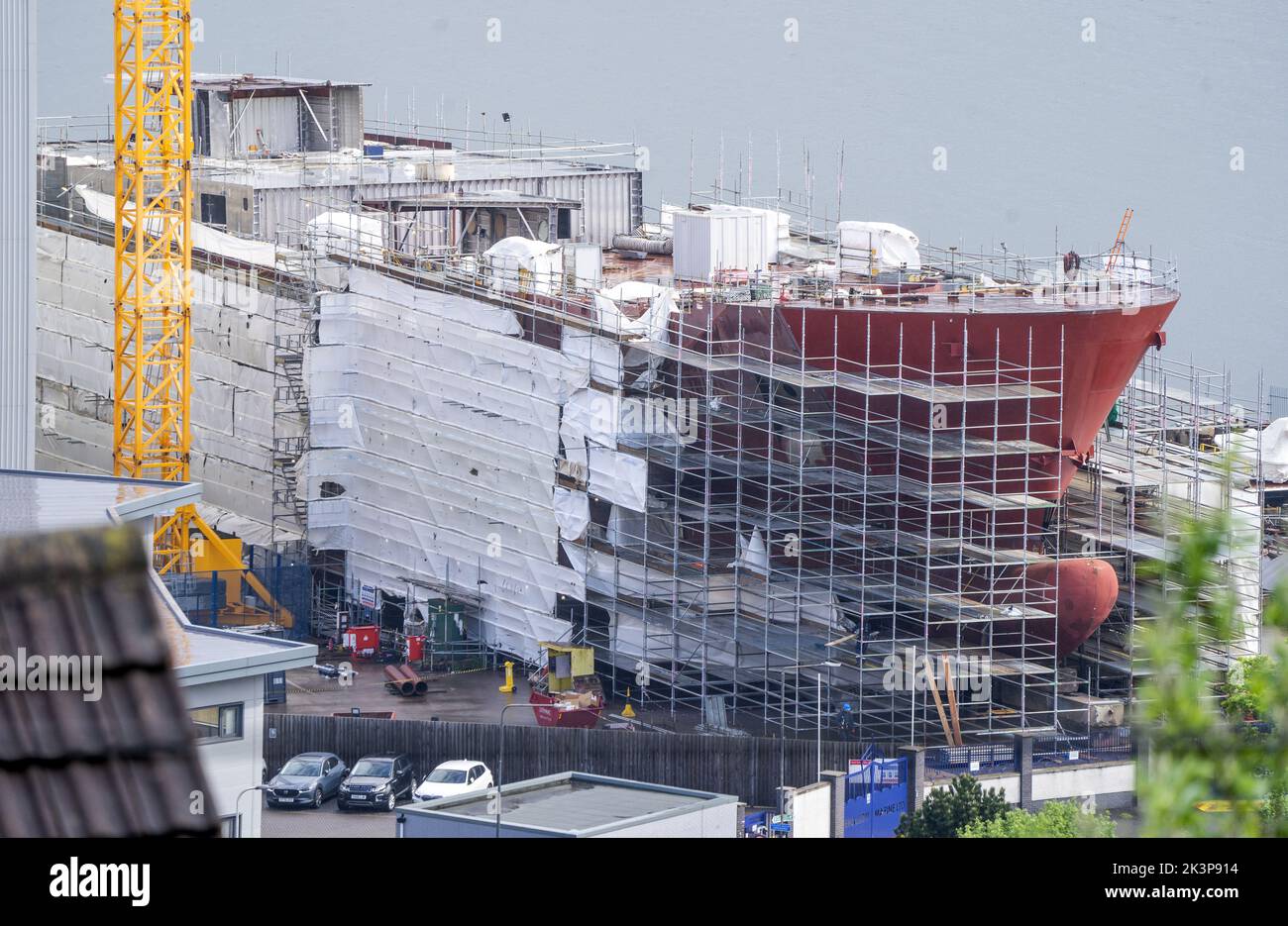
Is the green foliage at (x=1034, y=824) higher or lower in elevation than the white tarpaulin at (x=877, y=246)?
lower

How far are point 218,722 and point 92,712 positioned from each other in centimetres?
1765

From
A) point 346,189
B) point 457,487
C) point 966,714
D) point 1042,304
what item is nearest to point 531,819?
point 966,714

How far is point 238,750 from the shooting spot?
23.0m

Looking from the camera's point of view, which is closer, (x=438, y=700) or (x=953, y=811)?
(x=953, y=811)

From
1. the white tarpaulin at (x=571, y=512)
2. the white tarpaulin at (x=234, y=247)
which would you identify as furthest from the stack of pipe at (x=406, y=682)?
the white tarpaulin at (x=234, y=247)

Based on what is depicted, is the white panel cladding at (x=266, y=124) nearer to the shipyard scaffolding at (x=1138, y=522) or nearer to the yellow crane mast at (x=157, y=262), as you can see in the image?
the yellow crane mast at (x=157, y=262)

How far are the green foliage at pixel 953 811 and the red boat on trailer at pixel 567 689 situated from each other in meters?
8.25

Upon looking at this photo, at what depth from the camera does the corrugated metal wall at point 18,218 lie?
32375 millimetres

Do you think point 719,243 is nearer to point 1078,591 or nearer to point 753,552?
point 753,552

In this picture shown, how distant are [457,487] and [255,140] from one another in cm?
2033

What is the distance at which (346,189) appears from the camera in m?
57.5

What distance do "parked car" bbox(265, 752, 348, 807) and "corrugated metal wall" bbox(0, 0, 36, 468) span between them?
851 cm

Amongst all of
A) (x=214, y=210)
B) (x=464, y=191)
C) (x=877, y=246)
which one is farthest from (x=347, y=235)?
(x=877, y=246)
